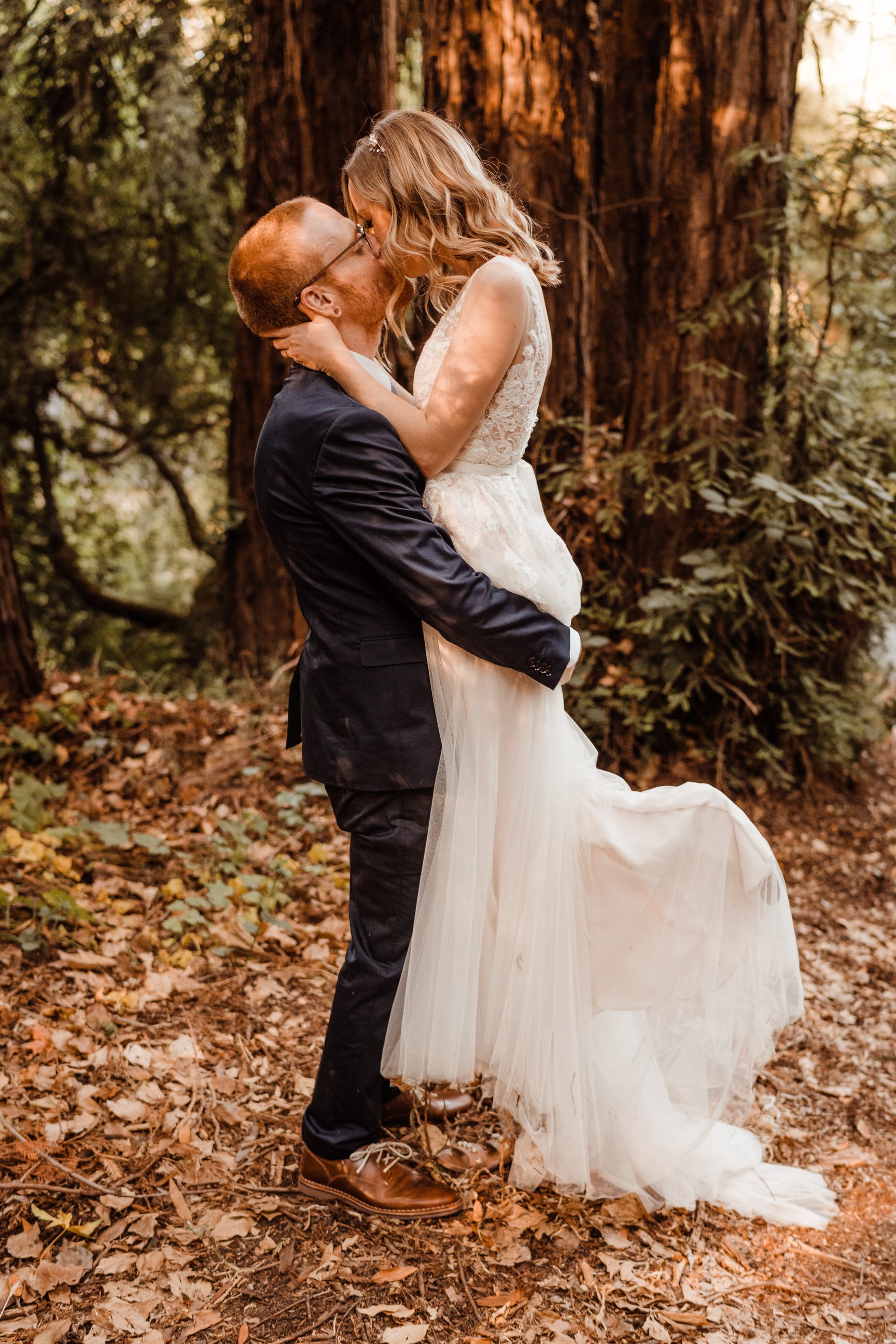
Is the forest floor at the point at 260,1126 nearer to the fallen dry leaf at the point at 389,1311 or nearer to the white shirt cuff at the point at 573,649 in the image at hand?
the fallen dry leaf at the point at 389,1311

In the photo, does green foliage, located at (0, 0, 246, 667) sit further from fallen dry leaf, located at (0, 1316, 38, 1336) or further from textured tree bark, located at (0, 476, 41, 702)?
fallen dry leaf, located at (0, 1316, 38, 1336)

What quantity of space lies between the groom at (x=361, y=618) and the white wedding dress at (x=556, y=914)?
75 millimetres

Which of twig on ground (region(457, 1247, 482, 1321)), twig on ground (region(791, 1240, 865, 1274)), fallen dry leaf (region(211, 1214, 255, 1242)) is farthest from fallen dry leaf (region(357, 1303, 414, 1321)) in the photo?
twig on ground (region(791, 1240, 865, 1274))

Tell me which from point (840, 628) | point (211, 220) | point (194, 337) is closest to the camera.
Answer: point (840, 628)

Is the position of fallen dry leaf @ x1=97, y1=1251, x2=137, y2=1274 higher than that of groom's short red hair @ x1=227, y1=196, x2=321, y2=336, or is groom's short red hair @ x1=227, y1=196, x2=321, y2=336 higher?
groom's short red hair @ x1=227, y1=196, x2=321, y2=336

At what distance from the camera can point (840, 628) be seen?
507cm

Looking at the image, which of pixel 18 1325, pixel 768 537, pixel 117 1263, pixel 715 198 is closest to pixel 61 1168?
pixel 117 1263

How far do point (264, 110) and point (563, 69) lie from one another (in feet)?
8.79

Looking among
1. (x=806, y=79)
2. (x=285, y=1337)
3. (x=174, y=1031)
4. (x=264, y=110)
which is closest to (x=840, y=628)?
(x=174, y=1031)

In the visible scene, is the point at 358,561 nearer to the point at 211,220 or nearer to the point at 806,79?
the point at 211,220

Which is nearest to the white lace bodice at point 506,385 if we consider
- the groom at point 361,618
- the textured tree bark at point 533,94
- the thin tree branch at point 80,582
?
the groom at point 361,618

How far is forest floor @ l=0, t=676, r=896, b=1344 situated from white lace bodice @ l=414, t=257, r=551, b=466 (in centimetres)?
189

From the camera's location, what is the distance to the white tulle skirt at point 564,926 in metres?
2.34

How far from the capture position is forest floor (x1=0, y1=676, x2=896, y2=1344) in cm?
225
